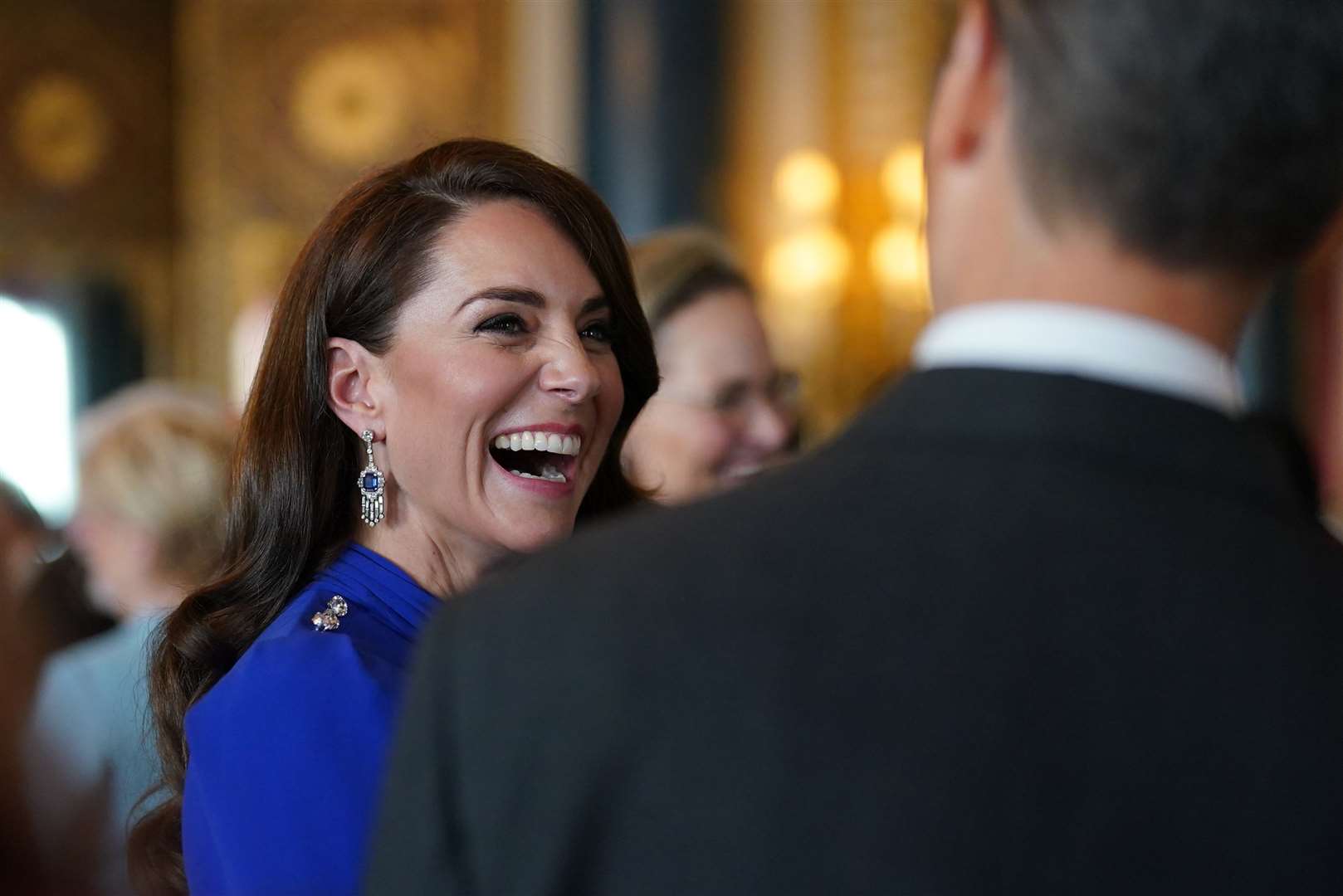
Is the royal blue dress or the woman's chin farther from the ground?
the woman's chin

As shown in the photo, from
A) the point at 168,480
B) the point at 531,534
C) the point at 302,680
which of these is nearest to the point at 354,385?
the point at 531,534

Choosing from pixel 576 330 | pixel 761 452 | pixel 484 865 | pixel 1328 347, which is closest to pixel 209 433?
pixel 761 452

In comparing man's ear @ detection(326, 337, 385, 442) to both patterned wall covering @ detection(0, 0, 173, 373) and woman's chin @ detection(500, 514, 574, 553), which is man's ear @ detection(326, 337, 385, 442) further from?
patterned wall covering @ detection(0, 0, 173, 373)

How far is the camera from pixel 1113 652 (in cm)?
93

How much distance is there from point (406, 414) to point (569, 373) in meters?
0.23

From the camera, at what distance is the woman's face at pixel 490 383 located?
6.72 ft

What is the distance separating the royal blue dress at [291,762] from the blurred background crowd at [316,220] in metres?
0.13

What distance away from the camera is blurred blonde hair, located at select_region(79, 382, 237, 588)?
141 inches

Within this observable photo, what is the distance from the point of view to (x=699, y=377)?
3541 mm

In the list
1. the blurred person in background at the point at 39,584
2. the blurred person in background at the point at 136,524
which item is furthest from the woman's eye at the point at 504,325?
the blurred person in background at the point at 136,524

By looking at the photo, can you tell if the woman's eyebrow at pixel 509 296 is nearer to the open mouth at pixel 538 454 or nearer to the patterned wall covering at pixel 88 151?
the open mouth at pixel 538 454

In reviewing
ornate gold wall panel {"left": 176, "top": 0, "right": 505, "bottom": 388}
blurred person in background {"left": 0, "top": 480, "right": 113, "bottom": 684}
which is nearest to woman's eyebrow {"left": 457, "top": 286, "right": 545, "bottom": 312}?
blurred person in background {"left": 0, "top": 480, "right": 113, "bottom": 684}

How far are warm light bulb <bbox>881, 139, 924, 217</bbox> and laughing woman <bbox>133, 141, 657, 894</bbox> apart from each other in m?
7.75

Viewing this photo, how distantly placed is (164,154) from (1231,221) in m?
12.8
